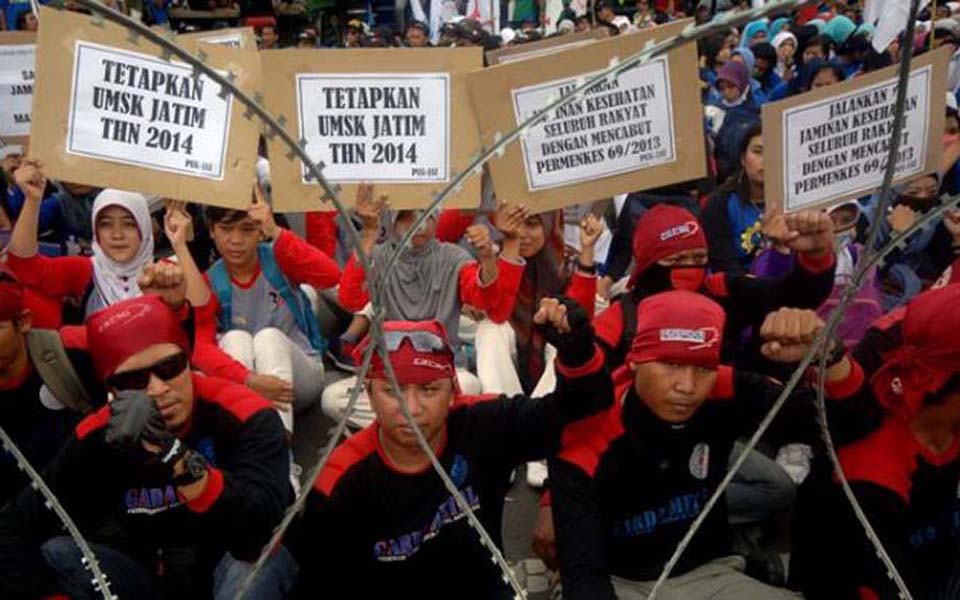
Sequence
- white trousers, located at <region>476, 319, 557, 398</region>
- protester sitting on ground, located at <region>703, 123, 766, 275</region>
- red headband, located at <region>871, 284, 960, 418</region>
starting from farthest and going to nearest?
protester sitting on ground, located at <region>703, 123, 766, 275</region>
white trousers, located at <region>476, 319, 557, 398</region>
red headband, located at <region>871, 284, 960, 418</region>

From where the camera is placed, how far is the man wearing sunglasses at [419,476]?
8.54 feet

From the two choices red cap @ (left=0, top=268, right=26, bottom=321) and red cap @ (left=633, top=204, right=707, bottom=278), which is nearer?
red cap @ (left=0, top=268, right=26, bottom=321)

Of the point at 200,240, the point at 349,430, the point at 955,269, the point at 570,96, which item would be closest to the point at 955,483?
the point at 955,269

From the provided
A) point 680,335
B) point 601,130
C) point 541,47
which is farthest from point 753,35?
point 680,335

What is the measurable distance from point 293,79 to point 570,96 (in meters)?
1.47

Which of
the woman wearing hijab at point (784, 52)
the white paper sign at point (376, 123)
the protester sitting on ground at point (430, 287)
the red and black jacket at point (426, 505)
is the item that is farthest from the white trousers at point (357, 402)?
the woman wearing hijab at point (784, 52)

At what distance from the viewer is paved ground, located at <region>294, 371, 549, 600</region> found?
12.3 ft

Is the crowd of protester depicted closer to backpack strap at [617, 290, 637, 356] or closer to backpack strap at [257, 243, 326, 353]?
backpack strap at [617, 290, 637, 356]

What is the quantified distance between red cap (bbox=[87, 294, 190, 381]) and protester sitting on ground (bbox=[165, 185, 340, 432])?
3.47ft

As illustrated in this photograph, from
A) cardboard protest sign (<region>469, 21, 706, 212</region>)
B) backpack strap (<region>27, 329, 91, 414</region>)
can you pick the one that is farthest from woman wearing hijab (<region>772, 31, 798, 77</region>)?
backpack strap (<region>27, 329, 91, 414</region>)

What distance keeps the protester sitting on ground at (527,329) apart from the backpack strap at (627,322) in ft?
2.07

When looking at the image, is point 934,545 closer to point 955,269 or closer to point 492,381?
point 955,269

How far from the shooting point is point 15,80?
3.87 meters

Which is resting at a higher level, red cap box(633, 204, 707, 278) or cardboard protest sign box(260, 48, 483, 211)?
cardboard protest sign box(260, 48, 483, 211)
